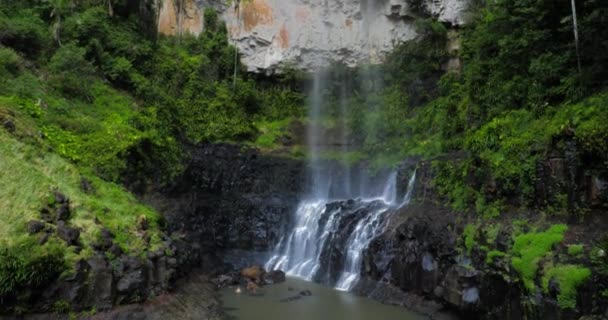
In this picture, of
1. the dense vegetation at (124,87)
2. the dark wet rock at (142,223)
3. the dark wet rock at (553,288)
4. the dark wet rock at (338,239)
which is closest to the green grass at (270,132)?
the dense vegetation at (124,87)

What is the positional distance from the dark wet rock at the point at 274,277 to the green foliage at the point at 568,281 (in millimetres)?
9183

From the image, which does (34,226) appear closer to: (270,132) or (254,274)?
(254,274)

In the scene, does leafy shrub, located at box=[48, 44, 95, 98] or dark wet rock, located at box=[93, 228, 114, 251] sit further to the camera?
leafy shrub, located at box=[48, 44, 95, 98]

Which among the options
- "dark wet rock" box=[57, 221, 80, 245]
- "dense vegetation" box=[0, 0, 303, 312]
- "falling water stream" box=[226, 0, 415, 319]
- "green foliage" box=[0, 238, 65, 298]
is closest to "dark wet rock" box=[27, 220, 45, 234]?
"dense vegetation" box=[0, 0, 303, 312]

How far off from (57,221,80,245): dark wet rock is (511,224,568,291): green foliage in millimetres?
10629

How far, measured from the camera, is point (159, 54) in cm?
2823

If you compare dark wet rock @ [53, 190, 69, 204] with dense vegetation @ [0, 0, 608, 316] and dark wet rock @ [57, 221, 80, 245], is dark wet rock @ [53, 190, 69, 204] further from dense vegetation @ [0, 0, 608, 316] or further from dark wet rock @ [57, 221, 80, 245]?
dark wet rock @ [57, 221, 80, 245]

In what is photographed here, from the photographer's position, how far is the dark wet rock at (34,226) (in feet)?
32.1

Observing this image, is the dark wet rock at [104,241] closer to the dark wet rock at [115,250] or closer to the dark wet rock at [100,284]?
the dark wet rock at [115,250]

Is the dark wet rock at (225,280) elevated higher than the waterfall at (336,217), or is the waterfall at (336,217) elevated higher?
the waterfall at (336,217)

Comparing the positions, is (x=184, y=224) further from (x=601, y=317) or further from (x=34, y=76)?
(x=601, y=317)

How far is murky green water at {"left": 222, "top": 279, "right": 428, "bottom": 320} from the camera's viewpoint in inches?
476

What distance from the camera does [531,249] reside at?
10.2m

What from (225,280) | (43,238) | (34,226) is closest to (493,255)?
(225,280)
